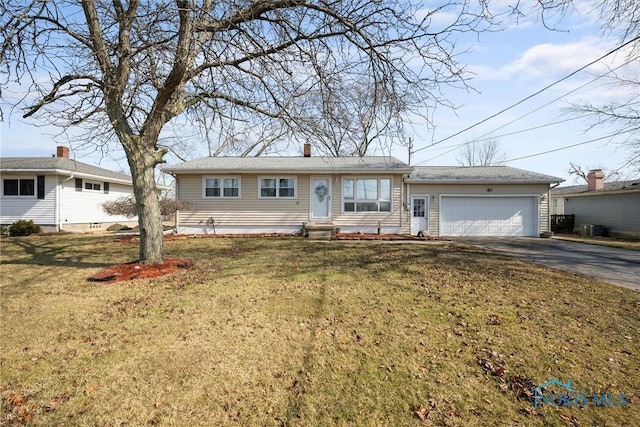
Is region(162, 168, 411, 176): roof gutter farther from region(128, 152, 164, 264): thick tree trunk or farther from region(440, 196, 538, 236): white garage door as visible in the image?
region(128, 152, 164, 264): thick tree trunk

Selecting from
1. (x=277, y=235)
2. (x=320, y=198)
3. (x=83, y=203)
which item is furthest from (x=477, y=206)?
(x=83, y=203)

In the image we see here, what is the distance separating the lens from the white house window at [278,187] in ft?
48.5

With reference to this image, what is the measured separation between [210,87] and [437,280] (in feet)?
21.1

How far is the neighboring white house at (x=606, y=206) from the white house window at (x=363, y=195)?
15.5m

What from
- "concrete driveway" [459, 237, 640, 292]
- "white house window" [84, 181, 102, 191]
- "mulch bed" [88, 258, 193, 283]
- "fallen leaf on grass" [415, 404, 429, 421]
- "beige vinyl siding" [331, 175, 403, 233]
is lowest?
"fallen leaf on grass" [415, 404, 429, 421]

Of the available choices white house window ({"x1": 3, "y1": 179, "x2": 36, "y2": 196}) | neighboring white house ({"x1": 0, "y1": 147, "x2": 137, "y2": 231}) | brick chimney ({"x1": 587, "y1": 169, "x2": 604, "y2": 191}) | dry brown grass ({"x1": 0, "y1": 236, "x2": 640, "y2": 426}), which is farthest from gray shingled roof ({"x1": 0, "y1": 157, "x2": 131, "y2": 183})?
brick chimney ({"x1": 587, "y1": 169, "x2": 604, "y2": 191})

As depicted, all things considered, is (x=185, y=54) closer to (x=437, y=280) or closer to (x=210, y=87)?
(x=210, y=87)

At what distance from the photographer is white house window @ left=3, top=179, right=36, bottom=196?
16797 mm

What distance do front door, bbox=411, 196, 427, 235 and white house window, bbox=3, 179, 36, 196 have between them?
64.0ft

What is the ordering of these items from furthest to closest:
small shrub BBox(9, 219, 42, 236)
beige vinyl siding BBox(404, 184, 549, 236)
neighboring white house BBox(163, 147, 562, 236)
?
beige vinyl siding BBox(404, 184, 549, 236) < small shrub BBox(9, 219, 42, 236) < neighboring white house BBox(163, 147, 562, 236)

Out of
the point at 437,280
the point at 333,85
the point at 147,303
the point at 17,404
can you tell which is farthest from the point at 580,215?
the point at 17,404

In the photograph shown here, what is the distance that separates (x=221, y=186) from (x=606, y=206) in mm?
23948

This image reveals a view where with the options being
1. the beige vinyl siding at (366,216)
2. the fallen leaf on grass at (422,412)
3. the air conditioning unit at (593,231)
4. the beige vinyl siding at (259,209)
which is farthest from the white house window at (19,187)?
the air conditioning unit at (593,231)

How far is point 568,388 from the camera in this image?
3.11 m
